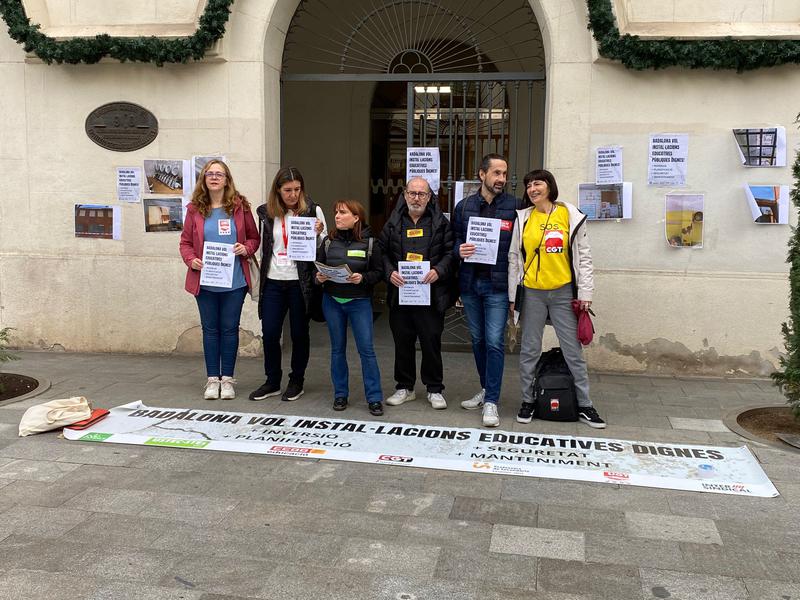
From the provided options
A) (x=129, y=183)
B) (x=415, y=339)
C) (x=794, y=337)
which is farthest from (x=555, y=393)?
(x=129, y=183)

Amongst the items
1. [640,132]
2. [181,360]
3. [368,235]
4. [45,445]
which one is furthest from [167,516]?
[640,132]

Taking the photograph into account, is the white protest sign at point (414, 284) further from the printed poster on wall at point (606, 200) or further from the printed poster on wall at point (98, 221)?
the printed poster on wall at point (98, 221)

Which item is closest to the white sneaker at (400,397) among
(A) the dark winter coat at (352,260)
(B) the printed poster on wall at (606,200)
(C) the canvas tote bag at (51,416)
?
(A) the dark winter coat at (352,260)

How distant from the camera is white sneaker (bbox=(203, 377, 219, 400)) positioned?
20.6 feet

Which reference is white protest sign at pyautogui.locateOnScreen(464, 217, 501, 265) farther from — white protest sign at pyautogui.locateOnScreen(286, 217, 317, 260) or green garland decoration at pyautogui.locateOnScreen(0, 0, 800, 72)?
green garland decoration at pyautogui.locateOnScreen(0, 0, 800, 72)

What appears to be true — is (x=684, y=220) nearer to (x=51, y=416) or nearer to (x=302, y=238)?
(x=302, y=238)

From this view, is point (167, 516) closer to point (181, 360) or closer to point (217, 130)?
point (181, 360)

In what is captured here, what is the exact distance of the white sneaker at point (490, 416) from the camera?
5574mm

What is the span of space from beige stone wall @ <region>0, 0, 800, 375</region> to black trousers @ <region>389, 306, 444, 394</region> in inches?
80.7

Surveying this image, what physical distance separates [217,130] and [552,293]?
4.05m

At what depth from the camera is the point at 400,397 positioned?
244 inches

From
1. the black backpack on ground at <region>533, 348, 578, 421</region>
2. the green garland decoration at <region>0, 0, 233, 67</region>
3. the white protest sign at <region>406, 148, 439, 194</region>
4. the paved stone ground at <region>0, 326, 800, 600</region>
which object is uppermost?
the green garland decoration at <region>0, 0, 233, 67</region>

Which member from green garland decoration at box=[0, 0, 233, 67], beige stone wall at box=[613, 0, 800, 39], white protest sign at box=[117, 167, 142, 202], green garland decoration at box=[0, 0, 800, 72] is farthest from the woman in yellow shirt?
white protest sign at box=[117, 167, 142, 202]

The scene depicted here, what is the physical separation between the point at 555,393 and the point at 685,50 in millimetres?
3374
